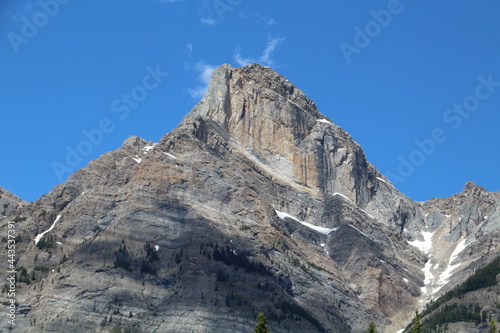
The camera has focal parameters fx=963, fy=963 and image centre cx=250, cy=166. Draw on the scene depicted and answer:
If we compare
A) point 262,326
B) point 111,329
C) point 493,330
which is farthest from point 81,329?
point 493,330

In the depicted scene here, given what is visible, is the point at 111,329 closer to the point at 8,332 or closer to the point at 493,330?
the point at 8,332

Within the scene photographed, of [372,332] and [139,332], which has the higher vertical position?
[139,332]

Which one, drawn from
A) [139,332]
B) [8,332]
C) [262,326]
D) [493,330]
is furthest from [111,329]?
[493,330]

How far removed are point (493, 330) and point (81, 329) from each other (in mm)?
98800

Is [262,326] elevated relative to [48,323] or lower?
lower

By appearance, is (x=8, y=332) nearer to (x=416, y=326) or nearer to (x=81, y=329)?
(x=81, y=329)

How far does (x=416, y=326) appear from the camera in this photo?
12506 centimetres

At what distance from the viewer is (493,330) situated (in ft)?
419

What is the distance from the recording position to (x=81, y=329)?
654 feet

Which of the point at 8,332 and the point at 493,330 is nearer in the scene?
the point at 493,330

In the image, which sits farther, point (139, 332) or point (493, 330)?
point (139, 332)

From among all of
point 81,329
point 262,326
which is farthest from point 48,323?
point 262,326

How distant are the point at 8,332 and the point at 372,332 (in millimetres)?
98708

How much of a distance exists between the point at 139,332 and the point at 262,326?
79016 millimetres
